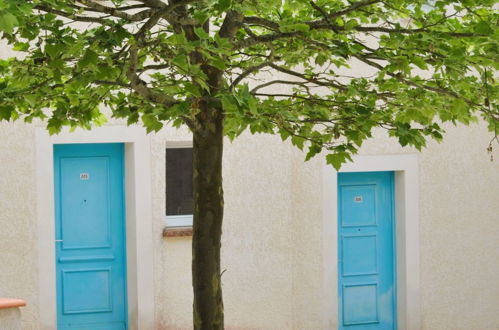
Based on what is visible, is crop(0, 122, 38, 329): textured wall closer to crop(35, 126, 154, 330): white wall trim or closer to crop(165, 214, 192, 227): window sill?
crop(35, 126, 154, 330): white wall trim

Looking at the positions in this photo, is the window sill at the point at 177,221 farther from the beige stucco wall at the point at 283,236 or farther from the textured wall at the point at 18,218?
the textured wall at the point at 18,218

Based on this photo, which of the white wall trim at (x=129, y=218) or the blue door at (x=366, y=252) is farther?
the blue door at (x=366, y=252)

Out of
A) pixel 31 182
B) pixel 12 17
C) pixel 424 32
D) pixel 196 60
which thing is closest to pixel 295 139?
pixel 196 60

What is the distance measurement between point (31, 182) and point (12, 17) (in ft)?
22.8

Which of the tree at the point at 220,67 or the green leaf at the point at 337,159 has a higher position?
the tree at the point at 220,67

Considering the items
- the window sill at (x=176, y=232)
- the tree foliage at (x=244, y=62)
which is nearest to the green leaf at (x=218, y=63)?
the tree foliage at (x=244, y=62)

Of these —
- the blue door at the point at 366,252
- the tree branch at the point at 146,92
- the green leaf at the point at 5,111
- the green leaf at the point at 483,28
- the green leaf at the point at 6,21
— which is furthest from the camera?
the blue door at the point at 366,252

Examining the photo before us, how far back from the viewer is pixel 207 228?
23.8 feet

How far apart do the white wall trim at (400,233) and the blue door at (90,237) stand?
251cm

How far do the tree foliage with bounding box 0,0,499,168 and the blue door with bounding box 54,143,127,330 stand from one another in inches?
147

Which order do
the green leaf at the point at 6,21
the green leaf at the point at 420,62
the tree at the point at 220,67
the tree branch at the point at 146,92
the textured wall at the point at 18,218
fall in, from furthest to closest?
the textured wall at the point at 18,218 → the tree branch at the point at 146,92 → the green leaf at the point at 420,62 → the tree at the point at 220,67 → the green leaf at the point at 6,21

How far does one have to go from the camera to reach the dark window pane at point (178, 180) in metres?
12.0

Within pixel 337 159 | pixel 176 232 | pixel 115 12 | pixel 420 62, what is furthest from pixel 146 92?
pixel 176 232

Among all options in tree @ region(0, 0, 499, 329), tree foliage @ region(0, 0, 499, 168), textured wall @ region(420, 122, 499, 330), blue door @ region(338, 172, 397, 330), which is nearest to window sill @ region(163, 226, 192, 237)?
blue door @ region(338, 172, 397, 330)
